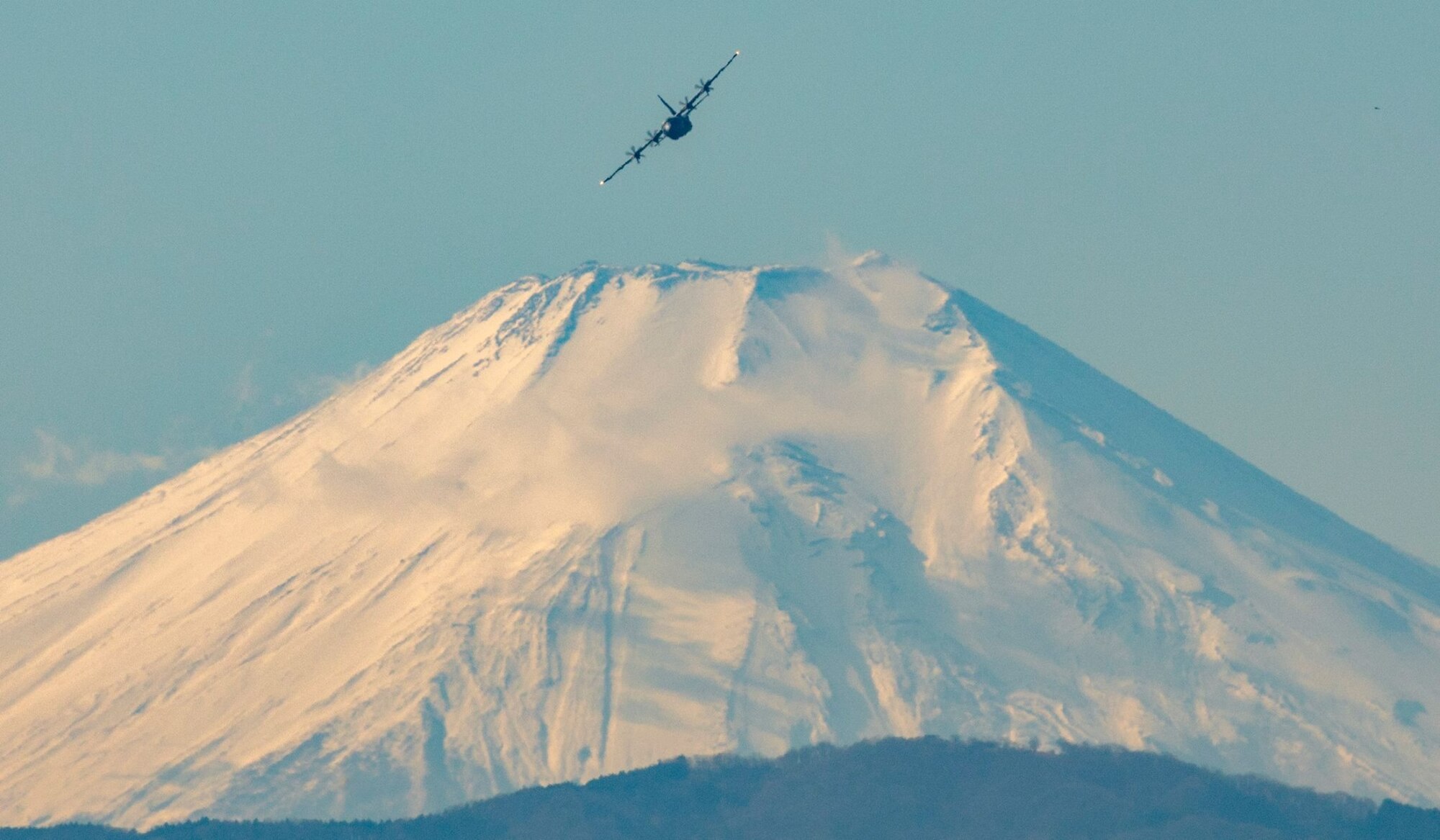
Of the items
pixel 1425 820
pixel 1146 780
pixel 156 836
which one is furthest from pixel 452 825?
pixel 1425 820

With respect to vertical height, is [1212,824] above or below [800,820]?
above

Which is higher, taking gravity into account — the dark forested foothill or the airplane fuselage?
the airplane fuselage

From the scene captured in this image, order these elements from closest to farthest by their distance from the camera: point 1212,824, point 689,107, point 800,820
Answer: point 689,107 < point 1212,824 < point 800,820

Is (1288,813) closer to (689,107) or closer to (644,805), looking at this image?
(644,805)

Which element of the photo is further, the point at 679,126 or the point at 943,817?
the point at 943,817

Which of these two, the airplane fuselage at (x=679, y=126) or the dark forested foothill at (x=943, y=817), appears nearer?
the airplane fuselage at (x=679, y=126)

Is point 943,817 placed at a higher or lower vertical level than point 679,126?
lower

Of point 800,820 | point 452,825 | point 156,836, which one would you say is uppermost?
point 800,820

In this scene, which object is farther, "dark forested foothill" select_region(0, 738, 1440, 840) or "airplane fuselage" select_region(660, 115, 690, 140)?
"dark forested foothill" select_region(0, 738, 1440, 840)

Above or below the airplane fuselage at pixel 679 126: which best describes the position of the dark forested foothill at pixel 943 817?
below

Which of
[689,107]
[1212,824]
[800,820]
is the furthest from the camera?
[800,820]

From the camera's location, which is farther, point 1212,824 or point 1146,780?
point 1146,780
